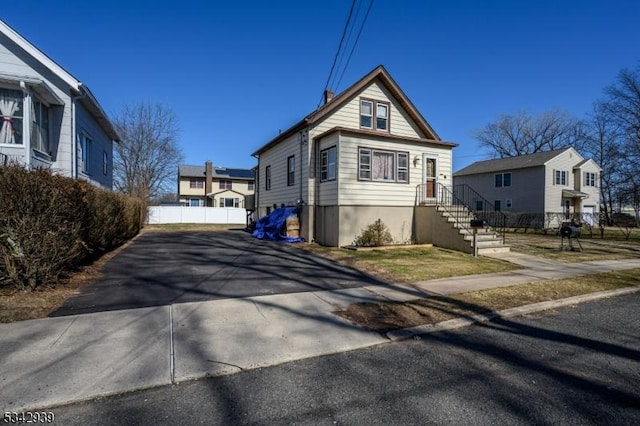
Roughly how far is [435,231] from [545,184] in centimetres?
2435

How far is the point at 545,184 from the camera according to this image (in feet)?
105

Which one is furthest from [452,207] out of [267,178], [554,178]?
[554,178]

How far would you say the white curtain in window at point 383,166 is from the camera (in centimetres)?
1413

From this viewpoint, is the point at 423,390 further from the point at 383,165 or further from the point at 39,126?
the point at 39,126

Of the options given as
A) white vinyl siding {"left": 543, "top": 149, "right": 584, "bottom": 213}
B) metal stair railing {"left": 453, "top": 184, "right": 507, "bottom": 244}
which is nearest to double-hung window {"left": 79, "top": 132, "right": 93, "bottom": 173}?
metal stair railing {"left": 453, "top": 184, "right": 507, "bottom": 244}

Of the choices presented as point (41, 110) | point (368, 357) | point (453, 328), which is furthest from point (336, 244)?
point (41, 110)

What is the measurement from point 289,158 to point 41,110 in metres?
9.71

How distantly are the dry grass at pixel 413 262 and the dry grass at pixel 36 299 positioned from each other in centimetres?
632

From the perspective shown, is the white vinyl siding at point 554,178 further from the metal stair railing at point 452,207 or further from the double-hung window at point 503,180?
the metal stair railing at point 452,207

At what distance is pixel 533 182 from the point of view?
3294cm

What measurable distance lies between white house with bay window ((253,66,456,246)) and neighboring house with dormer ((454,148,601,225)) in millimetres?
A: 21693

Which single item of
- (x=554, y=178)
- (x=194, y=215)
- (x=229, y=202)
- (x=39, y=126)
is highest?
(x=554, y=178)

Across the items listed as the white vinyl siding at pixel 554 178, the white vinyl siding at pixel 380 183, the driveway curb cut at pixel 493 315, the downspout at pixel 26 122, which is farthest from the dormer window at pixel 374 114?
the white vinyl siding at pixel 554 178

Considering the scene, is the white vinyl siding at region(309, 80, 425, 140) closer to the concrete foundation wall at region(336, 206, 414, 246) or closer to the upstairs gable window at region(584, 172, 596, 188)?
the concrete foundation wall at region(336, 206, 414, 246)
